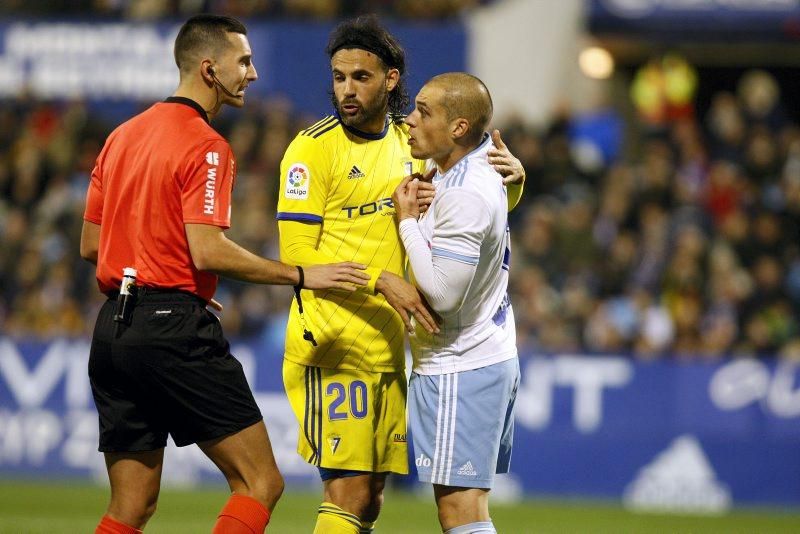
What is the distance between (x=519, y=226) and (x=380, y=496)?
9.79 metres

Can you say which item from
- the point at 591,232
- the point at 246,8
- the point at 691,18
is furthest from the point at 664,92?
the point at 246,8

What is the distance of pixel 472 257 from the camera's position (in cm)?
529

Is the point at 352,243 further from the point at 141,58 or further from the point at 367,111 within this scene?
the point at 141,58

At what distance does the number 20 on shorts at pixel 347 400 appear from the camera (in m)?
5.80

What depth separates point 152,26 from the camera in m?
17.9

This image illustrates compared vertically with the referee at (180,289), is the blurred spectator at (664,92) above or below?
above

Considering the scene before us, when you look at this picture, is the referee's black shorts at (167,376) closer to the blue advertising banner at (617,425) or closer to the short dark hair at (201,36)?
the short dark hair at (201,36)

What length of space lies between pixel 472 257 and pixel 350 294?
2.58 feet

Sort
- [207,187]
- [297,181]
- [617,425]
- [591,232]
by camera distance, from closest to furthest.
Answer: [207,187], [297,181], [617,425], [591,232]

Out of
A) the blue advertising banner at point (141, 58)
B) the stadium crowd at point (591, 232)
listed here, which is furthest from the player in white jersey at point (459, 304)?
the blue advertising banner at point (141, 58)

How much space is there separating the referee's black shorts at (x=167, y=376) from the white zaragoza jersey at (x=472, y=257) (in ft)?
2.78

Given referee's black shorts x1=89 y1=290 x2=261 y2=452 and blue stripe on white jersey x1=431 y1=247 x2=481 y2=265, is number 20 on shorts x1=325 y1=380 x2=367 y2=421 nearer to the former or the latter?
referee's black shorts x1=89 y1=290 x2=261 y2=452

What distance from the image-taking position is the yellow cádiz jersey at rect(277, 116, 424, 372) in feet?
19.0

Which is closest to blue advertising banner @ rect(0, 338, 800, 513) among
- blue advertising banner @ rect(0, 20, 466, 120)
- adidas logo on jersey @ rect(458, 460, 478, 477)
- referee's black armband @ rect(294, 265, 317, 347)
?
blue advertising banner @ rect(0, 20, 466, 120)
